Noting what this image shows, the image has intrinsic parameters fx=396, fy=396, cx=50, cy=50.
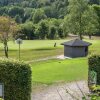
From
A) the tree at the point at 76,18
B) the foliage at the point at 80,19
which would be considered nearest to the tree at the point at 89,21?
the foliage at the point at 80,19

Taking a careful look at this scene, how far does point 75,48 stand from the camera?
51812 millimetres

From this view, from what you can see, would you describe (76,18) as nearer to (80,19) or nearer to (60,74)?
(80,19)

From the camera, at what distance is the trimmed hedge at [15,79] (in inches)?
669

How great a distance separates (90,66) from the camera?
21359 millimetres

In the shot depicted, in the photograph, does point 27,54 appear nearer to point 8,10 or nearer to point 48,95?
point 48,95

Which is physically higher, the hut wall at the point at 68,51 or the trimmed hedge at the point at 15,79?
the trimmed hedge at the point at 15,79

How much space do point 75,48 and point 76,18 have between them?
3048 centimetres

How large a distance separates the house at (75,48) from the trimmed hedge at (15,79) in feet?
111

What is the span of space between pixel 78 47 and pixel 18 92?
35000 mm

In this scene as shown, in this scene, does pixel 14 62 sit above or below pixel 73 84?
above

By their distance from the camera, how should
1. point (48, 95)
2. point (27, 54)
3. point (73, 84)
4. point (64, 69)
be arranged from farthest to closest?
point (27, 54), point (64, 69), point (73, 84), point (48, 95)

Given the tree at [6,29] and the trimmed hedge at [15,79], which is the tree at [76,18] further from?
the trimmed hedge at [15,79]

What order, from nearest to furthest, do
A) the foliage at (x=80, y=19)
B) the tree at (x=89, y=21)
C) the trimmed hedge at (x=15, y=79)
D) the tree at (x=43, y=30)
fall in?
the trimmed hedge at (x=15, y=79)
the foliage at (x=80, y=19)
the tree at (x=89, y=21)
the tree at (x=43, y=30)

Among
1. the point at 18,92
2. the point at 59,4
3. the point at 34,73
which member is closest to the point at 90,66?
the point at 18,92
